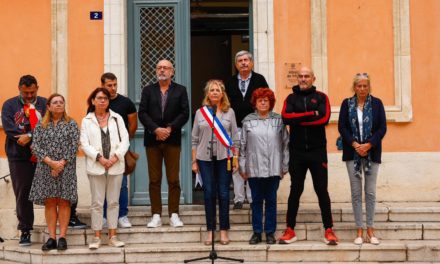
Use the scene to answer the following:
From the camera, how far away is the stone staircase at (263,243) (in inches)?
290

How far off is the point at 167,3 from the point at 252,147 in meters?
2.85

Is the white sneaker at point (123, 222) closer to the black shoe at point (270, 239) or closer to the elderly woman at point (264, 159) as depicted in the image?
the elderly woman at point (264, 159)

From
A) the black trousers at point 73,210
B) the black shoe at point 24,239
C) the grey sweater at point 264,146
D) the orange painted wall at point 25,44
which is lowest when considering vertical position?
the black shoe at point 24,239

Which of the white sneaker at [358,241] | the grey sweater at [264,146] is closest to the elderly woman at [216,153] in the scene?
the grey sweater at [264,146]

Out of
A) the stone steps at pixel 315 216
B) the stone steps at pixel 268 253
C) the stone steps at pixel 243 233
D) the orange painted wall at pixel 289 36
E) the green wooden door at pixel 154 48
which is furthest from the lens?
the green wooden door at pixel 154 48

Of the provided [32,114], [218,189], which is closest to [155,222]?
[218,189]

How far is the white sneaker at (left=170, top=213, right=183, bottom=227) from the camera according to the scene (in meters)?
7.95

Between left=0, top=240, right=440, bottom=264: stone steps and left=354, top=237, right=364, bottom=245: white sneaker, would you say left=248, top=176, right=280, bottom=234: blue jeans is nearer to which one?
left=0, top=240, right=440, bottom=264: stone steps

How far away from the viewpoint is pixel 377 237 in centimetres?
775

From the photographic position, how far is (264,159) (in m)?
7.48

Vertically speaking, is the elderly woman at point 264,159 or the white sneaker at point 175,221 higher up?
the elderly woman at point 264,159

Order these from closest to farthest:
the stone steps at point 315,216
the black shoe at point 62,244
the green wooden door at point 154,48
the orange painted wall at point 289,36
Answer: the black shoe at point 62,244
the stone steps at point 315,216
the orange painted wall at point 289,36
the green wooden door at point 154,48

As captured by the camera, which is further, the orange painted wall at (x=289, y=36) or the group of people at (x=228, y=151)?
the orange painted wall at (x=289, y=36)

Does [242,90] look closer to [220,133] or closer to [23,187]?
[220,133]
